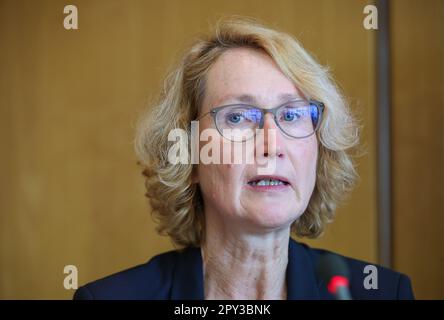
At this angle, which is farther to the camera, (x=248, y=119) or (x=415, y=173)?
(x=415, y=173)

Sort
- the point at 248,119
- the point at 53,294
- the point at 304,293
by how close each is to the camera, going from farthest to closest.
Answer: the point at 53,294 → the point at 304,293 → the point at 248,119

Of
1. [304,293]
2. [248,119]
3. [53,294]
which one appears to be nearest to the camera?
[248,119]

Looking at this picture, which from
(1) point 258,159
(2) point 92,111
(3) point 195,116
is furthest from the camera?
(2) point 92,111

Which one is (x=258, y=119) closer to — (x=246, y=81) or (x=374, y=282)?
(x=246, y=81)

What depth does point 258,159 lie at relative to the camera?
102 cm

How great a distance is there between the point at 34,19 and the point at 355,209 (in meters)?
0.90

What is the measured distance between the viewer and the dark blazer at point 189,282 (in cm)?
111

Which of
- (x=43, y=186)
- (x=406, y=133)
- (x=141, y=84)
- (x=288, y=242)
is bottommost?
(x=288, y=242)

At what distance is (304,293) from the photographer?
1.13m

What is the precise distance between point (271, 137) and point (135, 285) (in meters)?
0.43

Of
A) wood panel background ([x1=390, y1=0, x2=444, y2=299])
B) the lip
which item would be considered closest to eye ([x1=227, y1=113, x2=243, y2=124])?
the lip

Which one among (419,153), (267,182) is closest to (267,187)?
(267,182)

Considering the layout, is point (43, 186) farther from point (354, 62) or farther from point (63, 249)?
point (354, 62)

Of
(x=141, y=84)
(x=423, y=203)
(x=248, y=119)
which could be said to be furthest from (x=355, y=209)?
(x=141, y=84)
